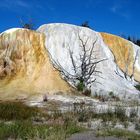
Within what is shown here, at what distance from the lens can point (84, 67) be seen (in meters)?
25.1

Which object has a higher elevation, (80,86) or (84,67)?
(84,67)

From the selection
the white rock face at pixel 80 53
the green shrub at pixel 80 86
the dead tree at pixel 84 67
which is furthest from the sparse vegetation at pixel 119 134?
the white rock face at pixel 80 53

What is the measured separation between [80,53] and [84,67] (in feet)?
4.30

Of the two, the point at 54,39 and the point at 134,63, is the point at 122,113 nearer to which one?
the point at 54,39

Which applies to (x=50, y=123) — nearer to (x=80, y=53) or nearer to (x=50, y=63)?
(x=50, y=63)

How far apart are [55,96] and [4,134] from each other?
399 inches

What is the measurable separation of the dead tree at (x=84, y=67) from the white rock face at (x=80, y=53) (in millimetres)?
128

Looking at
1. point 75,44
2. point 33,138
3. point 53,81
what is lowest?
point 33,138

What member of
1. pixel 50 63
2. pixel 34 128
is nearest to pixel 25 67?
pixel 50 63

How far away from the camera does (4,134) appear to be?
1130 cm

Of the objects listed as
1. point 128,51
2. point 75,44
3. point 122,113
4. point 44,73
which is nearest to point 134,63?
point 128,51

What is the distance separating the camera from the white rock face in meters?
24.8

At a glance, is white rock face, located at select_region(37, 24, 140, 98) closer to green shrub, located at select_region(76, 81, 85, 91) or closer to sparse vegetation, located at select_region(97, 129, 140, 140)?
green shrub, located at select_region(76, 81, 85, 91)

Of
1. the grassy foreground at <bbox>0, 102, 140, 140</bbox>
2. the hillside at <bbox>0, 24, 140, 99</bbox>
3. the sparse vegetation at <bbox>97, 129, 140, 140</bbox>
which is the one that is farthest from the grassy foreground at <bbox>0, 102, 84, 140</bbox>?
the hillside at <bbox>0, 24, 140, 99</bbox>
